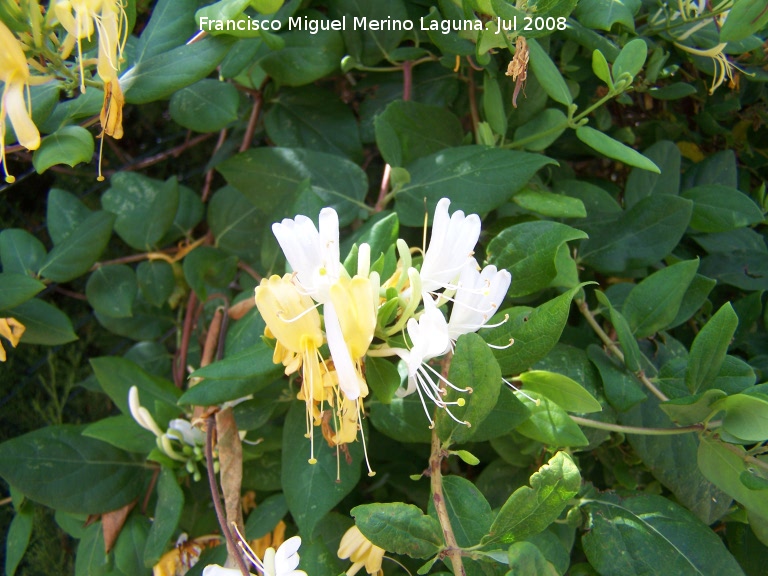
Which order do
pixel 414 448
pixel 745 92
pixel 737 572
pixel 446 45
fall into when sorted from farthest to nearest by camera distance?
pixel 745 92, pixel 414 448, pixel 446 45, pixel 737 572

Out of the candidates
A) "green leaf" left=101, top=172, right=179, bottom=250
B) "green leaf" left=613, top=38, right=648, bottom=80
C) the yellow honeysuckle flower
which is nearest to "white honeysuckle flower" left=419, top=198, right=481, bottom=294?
the yellow honeysuckle flower

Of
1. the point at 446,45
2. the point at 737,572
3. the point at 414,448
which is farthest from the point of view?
the point at 414,448

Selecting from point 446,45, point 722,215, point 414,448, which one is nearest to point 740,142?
point 722,215

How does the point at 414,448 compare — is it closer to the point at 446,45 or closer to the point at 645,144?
the point at 446,45

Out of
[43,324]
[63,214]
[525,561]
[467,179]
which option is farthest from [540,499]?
[63,214]

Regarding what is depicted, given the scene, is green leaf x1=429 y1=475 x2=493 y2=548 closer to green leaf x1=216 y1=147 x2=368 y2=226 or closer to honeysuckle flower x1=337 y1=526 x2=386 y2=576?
honeysuckle flower x1=337 y1=526 x2=386 y2=576

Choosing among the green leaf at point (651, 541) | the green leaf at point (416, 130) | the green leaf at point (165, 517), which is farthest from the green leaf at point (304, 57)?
the green leaf at point (651, 541)
